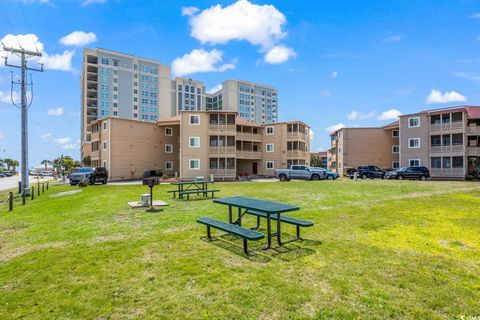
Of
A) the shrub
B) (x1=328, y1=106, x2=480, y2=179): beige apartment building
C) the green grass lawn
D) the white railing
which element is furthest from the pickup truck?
the green grass lawn

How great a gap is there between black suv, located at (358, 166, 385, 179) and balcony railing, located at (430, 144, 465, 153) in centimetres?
710

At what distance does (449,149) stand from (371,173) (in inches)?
391

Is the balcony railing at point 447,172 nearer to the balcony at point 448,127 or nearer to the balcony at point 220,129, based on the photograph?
the balcony at point 448,127

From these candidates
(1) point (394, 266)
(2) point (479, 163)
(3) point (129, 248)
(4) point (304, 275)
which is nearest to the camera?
(4) point (304, 275)

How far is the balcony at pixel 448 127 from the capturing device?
116ft

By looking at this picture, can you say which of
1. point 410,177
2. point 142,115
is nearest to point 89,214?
point 410,177

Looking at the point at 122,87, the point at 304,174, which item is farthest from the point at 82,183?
the point at 122,87

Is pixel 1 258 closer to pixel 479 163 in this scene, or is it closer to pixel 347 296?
pixel 347 296

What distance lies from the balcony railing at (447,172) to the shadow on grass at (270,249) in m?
37.8

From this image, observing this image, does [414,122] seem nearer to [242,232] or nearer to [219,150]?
[219,150]

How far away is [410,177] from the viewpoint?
34.3 metres

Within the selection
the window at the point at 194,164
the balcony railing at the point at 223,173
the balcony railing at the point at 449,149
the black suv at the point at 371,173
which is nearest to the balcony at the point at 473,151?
the balcony railing at the point at 449,149

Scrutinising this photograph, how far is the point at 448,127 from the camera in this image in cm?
3612

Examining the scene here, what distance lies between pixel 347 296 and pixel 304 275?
974mm
